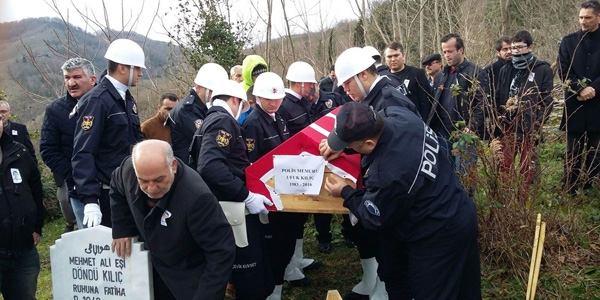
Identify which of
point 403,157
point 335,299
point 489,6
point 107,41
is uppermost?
point 489,6

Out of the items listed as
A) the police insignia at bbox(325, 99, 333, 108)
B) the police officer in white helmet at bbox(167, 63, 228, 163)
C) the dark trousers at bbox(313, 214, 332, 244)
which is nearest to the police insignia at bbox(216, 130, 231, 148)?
the police officer in white helmet at bbox(167, 63, 228, 163)

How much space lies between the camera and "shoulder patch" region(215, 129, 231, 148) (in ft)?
12.8

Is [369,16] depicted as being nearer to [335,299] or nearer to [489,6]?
[489,6]

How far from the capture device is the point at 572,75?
19.8 feet

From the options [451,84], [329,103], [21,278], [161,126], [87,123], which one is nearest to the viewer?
[21,278]

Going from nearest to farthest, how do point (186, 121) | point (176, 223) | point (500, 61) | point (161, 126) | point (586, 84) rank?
point (176, 223) → point (186, 121) → point (586, 84) → point (161, 126) → point (500, 61)

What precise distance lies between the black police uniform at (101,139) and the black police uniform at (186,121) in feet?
2.48

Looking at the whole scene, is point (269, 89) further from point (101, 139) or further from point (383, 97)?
point (101, 139)

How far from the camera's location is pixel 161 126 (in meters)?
6.57

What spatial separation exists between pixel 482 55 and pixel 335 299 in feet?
34.7

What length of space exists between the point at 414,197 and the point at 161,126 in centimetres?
420

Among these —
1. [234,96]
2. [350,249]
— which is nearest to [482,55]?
[350,249]

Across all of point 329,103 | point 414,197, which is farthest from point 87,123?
point 329,103

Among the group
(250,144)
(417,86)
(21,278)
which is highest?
(417,86)
